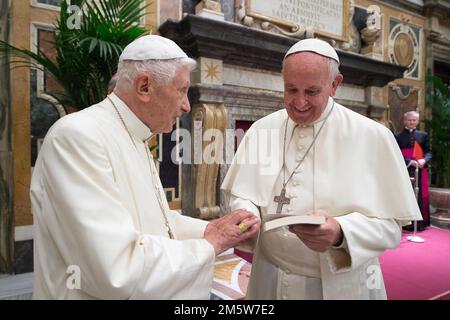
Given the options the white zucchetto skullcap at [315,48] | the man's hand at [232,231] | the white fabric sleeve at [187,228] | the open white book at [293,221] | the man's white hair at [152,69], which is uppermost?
the white zucchetto skullcap at [315,48]

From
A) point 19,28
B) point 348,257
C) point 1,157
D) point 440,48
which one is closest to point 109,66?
point 19,28

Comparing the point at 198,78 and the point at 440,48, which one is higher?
the point at 440,48

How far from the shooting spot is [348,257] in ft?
4.30

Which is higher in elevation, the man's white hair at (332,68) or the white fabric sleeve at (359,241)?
the man's white hair at (332,68)

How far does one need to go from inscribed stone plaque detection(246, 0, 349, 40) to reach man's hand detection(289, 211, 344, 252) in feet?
14.2

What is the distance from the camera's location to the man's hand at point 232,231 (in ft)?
4.20

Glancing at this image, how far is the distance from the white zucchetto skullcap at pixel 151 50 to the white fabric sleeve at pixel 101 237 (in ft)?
1.33

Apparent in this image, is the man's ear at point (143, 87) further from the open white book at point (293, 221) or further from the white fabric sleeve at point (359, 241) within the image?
the white fabric sleeve at point (359, 241)

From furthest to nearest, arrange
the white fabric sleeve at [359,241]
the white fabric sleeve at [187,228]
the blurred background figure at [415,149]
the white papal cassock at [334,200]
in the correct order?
1. the blurred background figure at [415,149]
2. the white fabric sleeve at [187,228]
3. the white papal cassock at [334,200]
4. the white fabric sleeve at [359,241]

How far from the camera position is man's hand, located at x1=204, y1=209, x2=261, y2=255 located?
1279mm

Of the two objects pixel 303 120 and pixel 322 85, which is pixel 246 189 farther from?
pixel 322 85

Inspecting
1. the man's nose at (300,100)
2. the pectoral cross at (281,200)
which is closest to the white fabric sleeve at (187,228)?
the pectoral cross at (281,200)

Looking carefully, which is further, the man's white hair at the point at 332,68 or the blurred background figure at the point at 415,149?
the blurred background figure at the point at 415,149

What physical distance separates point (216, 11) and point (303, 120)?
326cm
